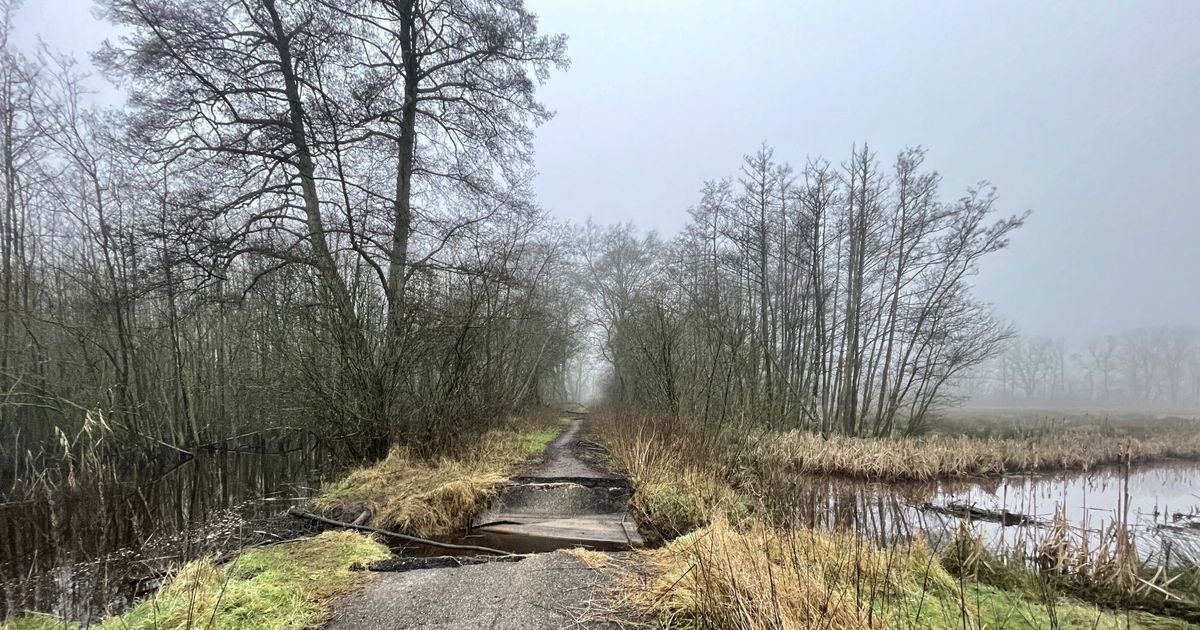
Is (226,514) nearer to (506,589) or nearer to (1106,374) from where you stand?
(506,589)

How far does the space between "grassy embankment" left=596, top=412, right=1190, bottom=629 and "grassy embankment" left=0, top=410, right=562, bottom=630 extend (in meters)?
2.15

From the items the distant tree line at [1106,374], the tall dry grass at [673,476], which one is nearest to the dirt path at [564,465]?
the tall dry grass at [673,476]

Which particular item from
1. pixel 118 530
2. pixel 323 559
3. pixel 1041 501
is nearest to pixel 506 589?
pixel 323 559

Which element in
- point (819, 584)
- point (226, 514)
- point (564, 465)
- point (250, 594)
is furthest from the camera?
point (564, 465)

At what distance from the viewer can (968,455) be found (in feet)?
39.1

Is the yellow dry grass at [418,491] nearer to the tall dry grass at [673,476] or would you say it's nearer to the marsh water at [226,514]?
the marsh water at [226,514]

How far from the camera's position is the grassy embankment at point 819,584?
230 cm

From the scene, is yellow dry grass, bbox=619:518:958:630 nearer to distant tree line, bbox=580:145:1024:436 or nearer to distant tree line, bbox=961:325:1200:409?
distant tree line, bbox=580:145:1024:436

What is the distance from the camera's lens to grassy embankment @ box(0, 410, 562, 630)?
2.84 meters

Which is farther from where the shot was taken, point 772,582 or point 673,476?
point 673,476

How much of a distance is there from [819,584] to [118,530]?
21.6ft

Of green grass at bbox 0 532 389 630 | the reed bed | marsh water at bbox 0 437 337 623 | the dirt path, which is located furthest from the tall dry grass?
marsh water at bbox 0 437 337 623

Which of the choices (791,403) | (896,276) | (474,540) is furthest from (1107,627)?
(896,276)

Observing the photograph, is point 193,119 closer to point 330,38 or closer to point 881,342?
point 330,38
